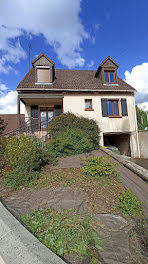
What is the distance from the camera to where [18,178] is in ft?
11.9

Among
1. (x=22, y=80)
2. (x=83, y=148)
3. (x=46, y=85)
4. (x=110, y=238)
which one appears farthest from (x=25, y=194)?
(x=22, y=80)

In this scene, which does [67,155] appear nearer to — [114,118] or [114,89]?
[114,118]

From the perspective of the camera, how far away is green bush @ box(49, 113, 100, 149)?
7.36 meters

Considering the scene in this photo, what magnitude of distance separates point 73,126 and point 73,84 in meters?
4.47

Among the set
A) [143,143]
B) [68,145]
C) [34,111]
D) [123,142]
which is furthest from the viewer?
[123,142]

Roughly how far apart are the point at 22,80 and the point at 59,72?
13.2 ft

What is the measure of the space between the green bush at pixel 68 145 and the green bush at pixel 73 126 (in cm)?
83

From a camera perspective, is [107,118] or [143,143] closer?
[143,143]

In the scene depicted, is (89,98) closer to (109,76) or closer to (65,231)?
(109,76)

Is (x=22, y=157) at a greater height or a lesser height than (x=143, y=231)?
greater

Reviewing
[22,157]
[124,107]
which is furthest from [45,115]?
[22,157]

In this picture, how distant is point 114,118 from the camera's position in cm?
1015

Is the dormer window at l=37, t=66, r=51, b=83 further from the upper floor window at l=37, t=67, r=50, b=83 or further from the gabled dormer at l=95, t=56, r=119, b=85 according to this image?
the gabled dormer at l=95, t=56, r=119, b=85

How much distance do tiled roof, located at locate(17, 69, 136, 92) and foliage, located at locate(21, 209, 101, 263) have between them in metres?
8.65
